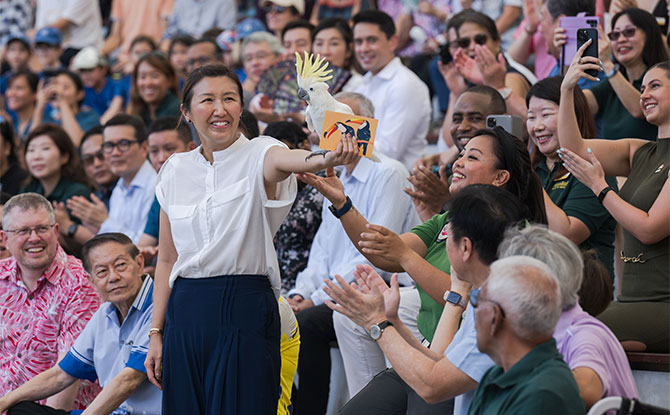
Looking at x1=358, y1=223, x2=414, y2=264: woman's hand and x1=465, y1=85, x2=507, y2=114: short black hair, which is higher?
x1=465, y1=85, x2=507, y2=114: short black hair

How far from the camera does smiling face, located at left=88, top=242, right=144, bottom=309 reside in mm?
4062

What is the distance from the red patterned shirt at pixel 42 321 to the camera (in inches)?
175

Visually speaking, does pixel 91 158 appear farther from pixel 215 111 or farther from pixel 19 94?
pixel 215 111

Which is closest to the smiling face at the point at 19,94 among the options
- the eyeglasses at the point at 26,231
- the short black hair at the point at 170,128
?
the short black hair at the point at 170,128

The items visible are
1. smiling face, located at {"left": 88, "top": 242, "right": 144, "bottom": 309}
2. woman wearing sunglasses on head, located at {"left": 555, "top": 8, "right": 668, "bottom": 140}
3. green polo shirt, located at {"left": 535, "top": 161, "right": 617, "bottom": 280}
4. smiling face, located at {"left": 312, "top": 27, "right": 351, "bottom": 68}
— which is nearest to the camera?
green polo shirt, located at {"left": 535, "top": 161, "right": 617, "bottom": 280}

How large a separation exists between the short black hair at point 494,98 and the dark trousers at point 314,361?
4.27ft

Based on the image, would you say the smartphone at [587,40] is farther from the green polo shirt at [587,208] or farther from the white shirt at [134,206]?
the white shirt at [134,206]

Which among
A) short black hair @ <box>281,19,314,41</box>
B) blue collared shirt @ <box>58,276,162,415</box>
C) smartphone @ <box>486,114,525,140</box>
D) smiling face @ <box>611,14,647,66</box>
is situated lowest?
blue collared shirt @ <box>58,276,162,415</box>

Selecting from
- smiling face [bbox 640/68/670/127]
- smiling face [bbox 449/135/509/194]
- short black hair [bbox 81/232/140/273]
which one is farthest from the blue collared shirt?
smiling face [bbox 640/68/670/127]

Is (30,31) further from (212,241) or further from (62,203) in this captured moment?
(212,241)

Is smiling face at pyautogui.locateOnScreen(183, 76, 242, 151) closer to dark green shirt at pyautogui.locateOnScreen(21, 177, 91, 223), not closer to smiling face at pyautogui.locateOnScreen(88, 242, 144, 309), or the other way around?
smiling face at pyautogui.locateOnScreen(88, 242, 144, 309)

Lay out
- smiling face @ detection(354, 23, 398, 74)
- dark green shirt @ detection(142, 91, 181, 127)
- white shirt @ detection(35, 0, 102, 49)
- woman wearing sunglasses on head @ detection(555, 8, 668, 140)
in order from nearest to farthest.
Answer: woman wearing sunglasses on head @ detection(555, 8, 668, 140), smiling face @ detection(354, 23, 398, 74), dark green shirt @ detection(142, 91, 181, 127), white shirt @ detection(35, 0, 102, 49)

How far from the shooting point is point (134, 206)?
601 cm

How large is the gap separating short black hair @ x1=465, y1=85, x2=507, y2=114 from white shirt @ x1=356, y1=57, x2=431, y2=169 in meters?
1.16
